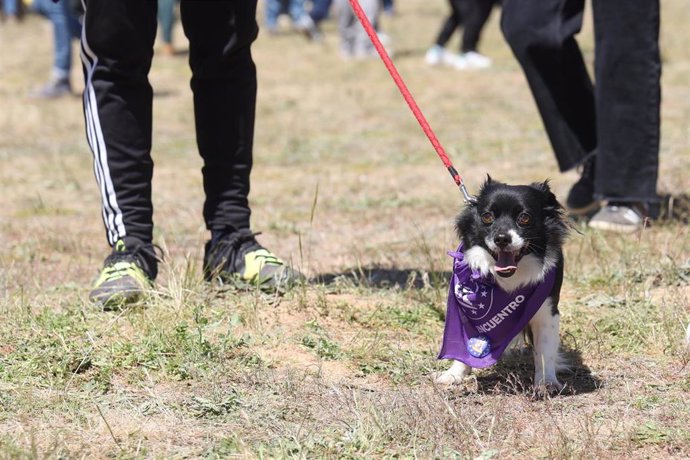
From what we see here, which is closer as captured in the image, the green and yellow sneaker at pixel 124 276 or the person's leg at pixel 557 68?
the green and yellow sneaker at pixel 124 276

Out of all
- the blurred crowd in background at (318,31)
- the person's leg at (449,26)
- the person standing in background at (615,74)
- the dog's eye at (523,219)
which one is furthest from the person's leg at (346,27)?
the dog's eye at (523,219)

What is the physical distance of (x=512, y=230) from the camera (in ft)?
9.18

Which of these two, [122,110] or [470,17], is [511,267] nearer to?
[122,110]

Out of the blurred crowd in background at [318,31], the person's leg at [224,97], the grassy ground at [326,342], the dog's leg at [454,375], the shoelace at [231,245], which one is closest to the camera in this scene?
the grassy ground at [326,342]

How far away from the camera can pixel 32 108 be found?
9.56m

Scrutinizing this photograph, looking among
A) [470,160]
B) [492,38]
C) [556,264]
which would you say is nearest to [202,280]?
[556,264]

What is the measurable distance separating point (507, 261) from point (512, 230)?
0.09 metres

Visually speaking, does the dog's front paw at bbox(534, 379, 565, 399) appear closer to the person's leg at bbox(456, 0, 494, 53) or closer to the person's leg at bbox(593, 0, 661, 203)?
the person's leg at bbox(593, 0, 661, 203)

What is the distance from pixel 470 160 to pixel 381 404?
14.4ft

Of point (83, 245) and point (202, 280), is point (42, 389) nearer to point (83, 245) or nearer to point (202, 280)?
point (202, 280)

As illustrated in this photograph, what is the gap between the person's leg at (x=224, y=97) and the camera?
3672mm

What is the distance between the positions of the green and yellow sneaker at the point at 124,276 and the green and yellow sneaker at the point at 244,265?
0.73 feet

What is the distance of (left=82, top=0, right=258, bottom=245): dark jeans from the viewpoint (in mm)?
3516

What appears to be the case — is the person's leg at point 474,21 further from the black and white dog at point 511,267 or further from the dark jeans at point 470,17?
the black and white dog at point 511,267
